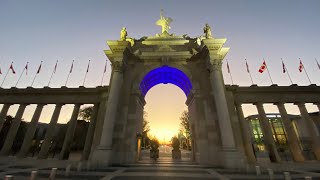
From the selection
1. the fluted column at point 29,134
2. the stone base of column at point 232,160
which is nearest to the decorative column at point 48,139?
the fluted column at point 29,134

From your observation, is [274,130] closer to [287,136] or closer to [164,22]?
[287,136]

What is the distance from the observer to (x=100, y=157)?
15.5 meters

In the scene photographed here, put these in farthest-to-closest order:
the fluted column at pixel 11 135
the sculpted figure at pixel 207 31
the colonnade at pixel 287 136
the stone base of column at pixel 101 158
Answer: the fluted column at pixel 11 135 → the sculpted figure at pixel 207 31 → the colonnade at pixel 287 136 → the stone base of column at pixel 101 158

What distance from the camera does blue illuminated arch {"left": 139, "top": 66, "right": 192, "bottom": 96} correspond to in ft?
72.2

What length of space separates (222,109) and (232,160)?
4864mm

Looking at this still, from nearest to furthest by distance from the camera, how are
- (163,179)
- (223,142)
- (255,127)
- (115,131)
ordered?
(163,179) → (223,142) → (115,131) → (255,127)

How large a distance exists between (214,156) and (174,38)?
16.3 m

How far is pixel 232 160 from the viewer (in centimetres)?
1505

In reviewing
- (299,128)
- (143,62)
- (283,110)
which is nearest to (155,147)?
(143,62)

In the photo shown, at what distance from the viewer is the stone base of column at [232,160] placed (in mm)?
14859

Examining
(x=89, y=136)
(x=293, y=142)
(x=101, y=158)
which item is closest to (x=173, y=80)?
(x=89, y=136)

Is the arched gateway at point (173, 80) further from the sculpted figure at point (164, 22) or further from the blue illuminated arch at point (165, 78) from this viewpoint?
the sculpted figure at point (164, 22)

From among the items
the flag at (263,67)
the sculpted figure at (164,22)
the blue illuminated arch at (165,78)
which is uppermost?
the sculpted figure at (164,22)

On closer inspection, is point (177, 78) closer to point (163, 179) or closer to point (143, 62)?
point (143, 62)
